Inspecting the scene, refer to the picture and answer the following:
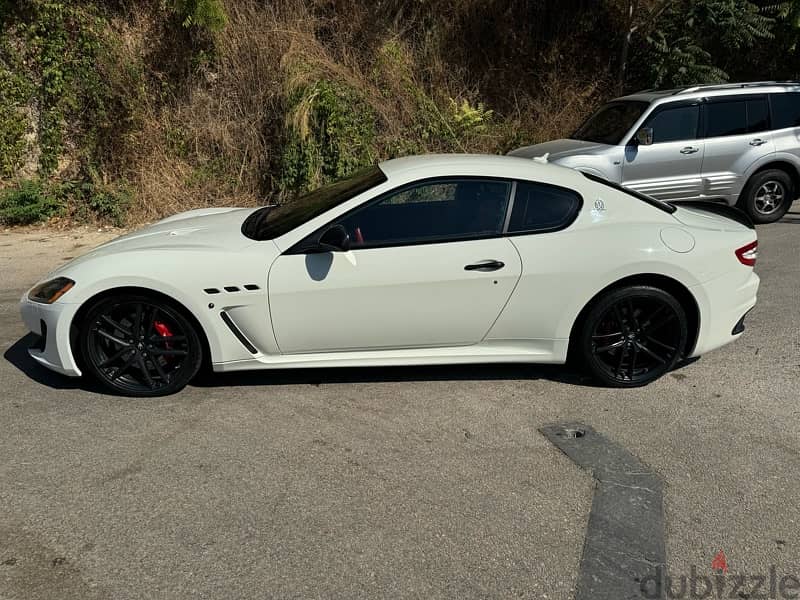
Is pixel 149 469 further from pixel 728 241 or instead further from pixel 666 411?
pixel 728 241

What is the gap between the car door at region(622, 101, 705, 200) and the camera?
848cm

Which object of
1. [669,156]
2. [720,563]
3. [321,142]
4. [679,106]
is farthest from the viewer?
[321,142]

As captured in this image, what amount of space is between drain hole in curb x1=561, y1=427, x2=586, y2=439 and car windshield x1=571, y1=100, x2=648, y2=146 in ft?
18.7

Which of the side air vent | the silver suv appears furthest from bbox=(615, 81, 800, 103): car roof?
the side air vent

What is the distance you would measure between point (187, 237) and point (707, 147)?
690 cm

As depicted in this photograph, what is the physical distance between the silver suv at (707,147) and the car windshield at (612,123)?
0.06 ft

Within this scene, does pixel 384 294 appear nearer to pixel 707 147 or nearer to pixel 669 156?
pixel 669 156

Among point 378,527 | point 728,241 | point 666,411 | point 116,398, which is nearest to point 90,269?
point 116,398

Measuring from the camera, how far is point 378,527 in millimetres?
3047

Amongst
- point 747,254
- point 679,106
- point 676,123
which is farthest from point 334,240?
point 679,106

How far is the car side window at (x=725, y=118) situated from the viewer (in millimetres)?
8656

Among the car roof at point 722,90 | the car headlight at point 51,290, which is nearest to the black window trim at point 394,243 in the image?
the car headlight at point 51,290

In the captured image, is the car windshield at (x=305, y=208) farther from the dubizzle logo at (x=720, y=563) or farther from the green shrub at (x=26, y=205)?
the green shrub at (x=26, y=205)

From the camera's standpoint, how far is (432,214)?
4207 millimetres
